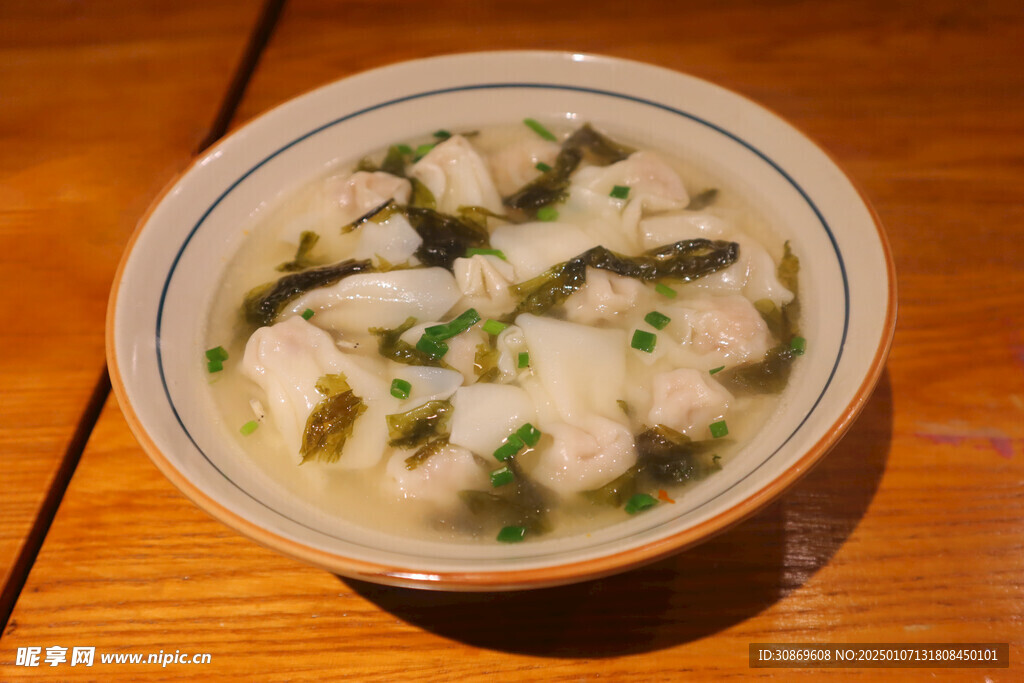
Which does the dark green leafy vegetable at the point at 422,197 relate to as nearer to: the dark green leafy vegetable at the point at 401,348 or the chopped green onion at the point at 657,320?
the dark green leafy vegetable at the point at 401,348

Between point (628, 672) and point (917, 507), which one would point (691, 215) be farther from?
point (628, 672)

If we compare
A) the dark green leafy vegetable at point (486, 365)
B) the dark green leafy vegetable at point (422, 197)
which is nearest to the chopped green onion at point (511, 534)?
the dark green leafy vegetable at point (486, 365)

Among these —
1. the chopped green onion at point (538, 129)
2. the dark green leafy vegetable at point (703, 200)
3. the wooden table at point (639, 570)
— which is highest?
the chopped green onion at point (538, 129)

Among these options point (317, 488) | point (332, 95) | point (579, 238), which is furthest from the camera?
point (332, 95)

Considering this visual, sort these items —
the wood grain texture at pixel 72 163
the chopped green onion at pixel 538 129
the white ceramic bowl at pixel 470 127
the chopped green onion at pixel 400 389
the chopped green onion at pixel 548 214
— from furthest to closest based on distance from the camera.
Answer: the chopped green onion at pixel 538 129
the chopped green onion at pixel 548 214
the wood grain texture at pixel 72 163
the chopped green onion at pixel 400 389
the white ceramic bowl at pixel 470 127

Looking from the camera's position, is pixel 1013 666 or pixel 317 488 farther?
pixel 317 488

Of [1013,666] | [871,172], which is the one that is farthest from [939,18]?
[1013,666]
